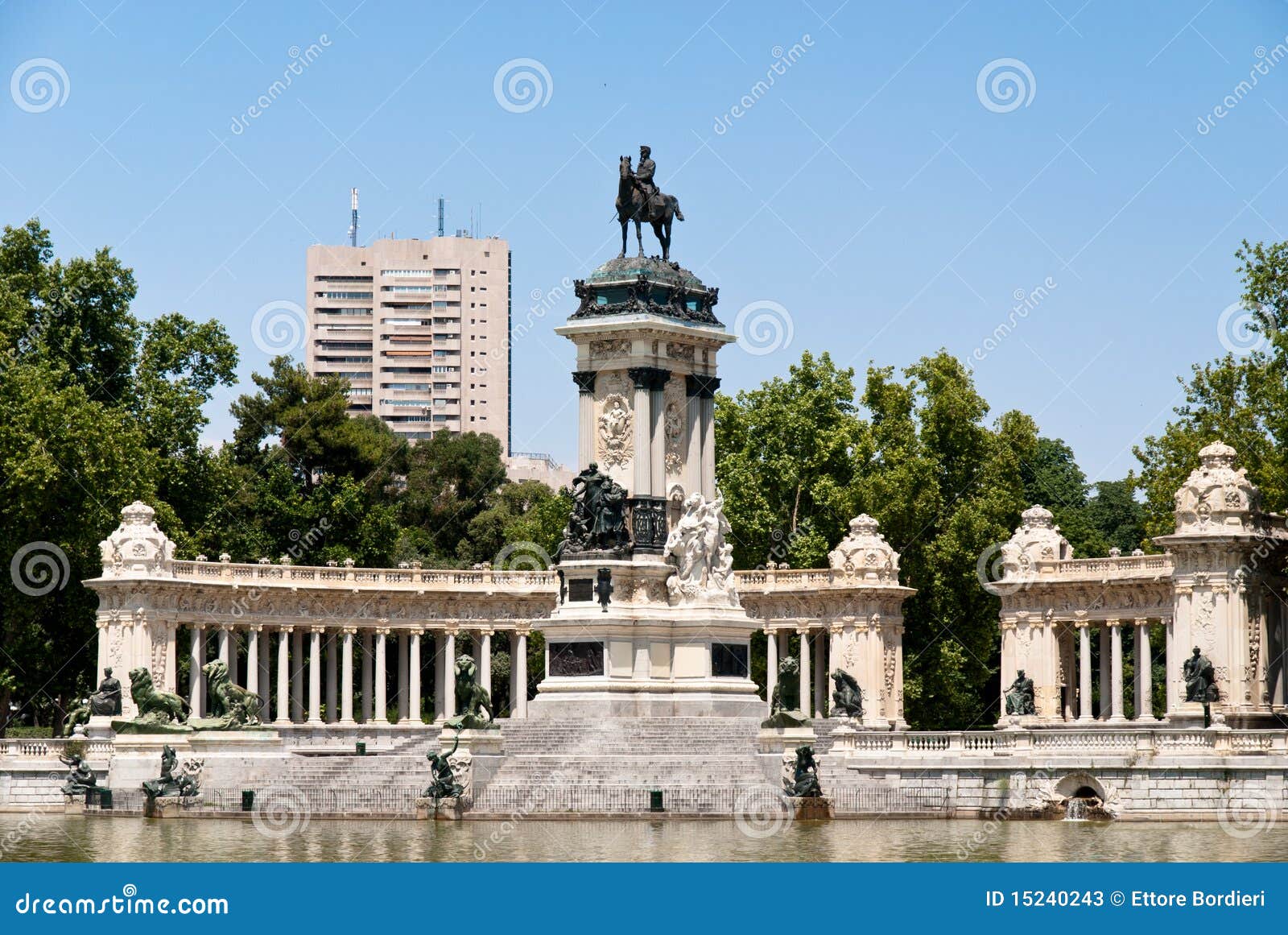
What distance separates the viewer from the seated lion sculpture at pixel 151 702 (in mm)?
61281

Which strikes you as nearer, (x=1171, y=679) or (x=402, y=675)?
(x=1171, y=679)

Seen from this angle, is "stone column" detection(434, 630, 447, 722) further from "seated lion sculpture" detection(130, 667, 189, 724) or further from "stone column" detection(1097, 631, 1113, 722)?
"stone column" detection(1097, 631, 1113, 722)

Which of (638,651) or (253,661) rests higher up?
(638,651)

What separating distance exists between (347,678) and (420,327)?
325 ft

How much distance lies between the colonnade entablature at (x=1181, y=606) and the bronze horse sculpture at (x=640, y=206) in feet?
49.1

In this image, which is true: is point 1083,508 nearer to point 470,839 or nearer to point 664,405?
point 664,405

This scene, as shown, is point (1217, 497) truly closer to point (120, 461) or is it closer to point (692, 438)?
point (692, 438)

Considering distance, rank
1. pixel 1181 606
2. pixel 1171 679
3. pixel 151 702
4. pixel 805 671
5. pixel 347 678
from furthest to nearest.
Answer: pixel 347 678 < pixel 805 671 < pixel 1171 679 < pixel 1181 606 < pixel 151 702

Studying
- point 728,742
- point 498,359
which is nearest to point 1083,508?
point 728,742

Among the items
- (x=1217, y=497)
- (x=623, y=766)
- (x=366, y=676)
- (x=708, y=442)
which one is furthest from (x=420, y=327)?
(x=623, y=766)

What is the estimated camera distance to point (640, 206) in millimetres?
64562

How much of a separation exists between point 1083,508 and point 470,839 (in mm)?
59914

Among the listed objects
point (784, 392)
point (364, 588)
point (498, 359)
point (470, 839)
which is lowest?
point (470, 839)

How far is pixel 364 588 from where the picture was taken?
7725 cm
